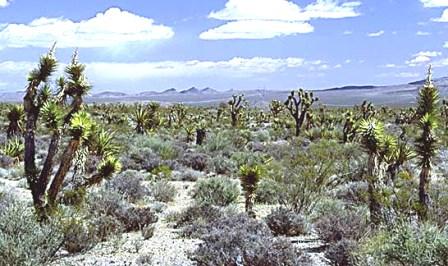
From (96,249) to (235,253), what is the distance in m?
2.98

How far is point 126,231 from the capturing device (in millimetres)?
13617

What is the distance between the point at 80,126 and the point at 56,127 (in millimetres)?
678

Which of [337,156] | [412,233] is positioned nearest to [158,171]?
[337,156]

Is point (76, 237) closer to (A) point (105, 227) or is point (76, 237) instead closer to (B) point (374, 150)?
(A) point (105, 227)

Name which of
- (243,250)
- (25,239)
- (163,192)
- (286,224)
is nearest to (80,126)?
(25,239)

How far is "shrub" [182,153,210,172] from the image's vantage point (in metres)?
26.3

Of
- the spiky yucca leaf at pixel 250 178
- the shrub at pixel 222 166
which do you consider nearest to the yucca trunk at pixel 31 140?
the spiky yucca leaf at pixel 250 178

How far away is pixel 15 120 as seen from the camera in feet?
89.0

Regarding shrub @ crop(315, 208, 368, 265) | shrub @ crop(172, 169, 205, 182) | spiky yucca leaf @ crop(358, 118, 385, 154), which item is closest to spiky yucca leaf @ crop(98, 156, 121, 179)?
shrub @ crop(315, 208, 368, 265)

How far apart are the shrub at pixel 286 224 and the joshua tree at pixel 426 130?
2.50 meters

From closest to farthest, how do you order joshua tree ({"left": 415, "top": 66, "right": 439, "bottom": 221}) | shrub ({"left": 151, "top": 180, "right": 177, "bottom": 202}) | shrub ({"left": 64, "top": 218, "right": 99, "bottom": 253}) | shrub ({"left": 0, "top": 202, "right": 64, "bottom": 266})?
shrub ({"left": 0, "top": 202, "right": 64, "bottom": 266}) < shrub ({"left": 64, "top": 218, "right": 99, "bottom": 253}) < joshua tree ({"left": 415, "top": 66, "right": 439, "bottom": 221}) < shrub ({"left": 151, "top": 180, "right": 177, "bottom": 202})

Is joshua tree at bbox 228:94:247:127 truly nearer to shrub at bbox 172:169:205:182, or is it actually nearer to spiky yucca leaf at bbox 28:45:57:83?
shrub at bbox 172:169:205:182

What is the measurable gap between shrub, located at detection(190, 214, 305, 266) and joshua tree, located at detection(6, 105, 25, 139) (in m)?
17.9

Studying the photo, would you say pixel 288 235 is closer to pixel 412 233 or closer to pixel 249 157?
pixel 412 233
